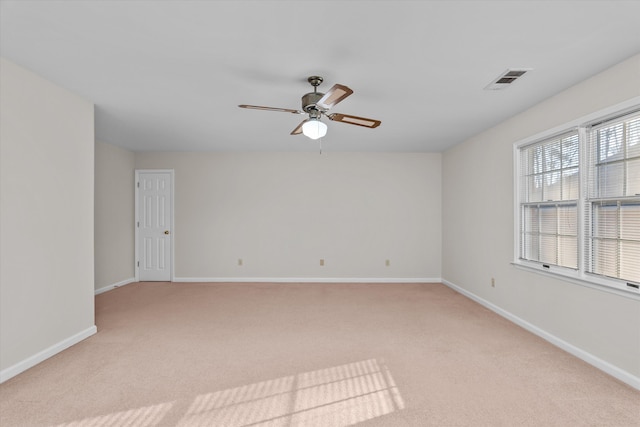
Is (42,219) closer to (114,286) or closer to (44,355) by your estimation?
(44,355)

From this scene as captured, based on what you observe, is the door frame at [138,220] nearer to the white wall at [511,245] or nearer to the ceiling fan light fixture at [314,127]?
the ceiling fan light fixture at [314,127]

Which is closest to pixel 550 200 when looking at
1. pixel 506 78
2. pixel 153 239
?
pixel 506 78

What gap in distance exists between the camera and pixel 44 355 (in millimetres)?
2738

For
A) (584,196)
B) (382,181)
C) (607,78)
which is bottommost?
(584,196)

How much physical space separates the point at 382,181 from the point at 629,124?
12.4 feet

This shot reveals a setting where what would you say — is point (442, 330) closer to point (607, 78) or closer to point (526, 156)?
point (526, 156)

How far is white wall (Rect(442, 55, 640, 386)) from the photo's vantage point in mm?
2449

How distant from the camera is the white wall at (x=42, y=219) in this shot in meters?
2.46

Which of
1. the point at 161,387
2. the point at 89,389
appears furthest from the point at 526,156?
the point at 89,389

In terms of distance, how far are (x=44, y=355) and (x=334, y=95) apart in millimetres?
3255

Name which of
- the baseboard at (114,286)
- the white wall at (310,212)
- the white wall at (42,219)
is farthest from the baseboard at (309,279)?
the white wall at (42,219)

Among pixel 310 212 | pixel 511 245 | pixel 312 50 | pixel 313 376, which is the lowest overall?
pixel 313 376

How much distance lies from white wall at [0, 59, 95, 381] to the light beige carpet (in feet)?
0.85

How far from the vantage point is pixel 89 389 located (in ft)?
7.52
